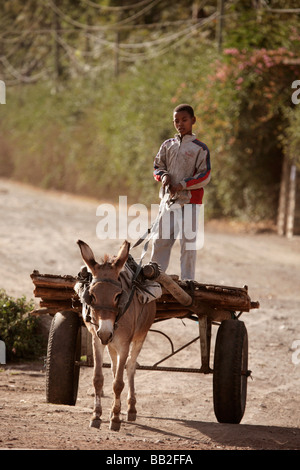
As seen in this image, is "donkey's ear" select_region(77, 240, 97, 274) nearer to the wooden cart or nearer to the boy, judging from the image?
the wooden cart

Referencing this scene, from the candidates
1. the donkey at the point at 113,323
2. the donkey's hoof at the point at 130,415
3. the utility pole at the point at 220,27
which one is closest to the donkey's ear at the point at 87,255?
the donkey at the point at 113,323

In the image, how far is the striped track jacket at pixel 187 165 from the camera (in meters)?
7.25

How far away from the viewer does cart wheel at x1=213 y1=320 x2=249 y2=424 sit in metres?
6.80

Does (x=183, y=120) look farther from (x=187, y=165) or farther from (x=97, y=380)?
(x=97, y=380)

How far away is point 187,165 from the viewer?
24.0 ft

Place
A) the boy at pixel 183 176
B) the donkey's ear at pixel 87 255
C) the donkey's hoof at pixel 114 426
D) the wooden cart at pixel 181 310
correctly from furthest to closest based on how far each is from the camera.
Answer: the boy at pixel 183 176
the wooden cart at pixel 181 310
the donkey's hoof at pixel 114 426
the donkey's ear at pixel 87 255

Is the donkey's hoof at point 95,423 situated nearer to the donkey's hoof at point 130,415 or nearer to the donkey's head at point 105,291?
the donkey's hoof at point 130,415

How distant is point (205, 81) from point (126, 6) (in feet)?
44.6

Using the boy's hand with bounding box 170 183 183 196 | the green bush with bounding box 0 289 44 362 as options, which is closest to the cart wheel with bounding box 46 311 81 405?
the boy's hand with bounding box 170 183 183 196

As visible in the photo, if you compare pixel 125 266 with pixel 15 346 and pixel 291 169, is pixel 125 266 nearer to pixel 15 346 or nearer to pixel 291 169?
pixel 15 346

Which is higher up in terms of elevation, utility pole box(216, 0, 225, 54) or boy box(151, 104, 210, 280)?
utility pole box(216, 0, 225, 54)

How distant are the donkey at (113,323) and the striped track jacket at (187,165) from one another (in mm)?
1186

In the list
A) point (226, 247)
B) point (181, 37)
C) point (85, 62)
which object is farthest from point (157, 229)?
point (85, 62)

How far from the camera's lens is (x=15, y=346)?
9648 millimetres
